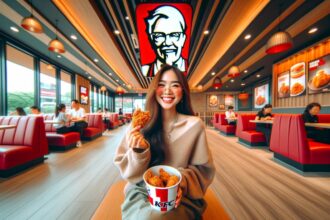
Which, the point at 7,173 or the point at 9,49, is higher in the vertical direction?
the point at 9,49

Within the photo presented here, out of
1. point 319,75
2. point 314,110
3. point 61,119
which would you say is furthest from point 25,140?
point 319,75

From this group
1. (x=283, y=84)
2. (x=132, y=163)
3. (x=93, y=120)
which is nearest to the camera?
(x=132, y=163)

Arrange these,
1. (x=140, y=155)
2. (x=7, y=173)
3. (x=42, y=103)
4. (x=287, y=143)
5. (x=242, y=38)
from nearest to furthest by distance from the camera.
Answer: (x=140, y=155)
(x=7, y=173)
(x=287, y=143)
(x=242, y=38)
(x=42, y=103)

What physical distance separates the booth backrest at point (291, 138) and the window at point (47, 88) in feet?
25.4

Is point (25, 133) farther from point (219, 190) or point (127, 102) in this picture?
point (127, 102)

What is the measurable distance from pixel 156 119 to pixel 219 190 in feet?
5.73

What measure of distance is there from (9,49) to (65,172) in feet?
15.3

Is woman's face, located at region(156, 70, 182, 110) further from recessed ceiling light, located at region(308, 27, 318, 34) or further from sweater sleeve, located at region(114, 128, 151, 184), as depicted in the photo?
recessed ceiling light, located at region(308, 27, 318, 34)

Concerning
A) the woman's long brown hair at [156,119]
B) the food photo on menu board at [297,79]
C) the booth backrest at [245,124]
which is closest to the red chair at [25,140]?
the woman's long brown hair at [156,119]

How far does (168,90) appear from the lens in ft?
2.87

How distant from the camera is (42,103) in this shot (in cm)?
611

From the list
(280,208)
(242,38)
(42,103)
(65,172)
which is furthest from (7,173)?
(242,38)

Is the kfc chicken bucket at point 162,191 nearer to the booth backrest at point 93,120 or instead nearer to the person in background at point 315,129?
the person in background at point 315,129

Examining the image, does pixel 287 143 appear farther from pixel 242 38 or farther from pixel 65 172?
pixel 65 172
